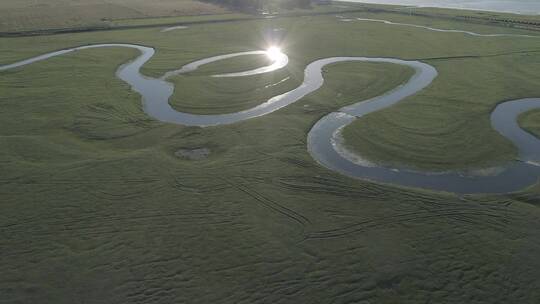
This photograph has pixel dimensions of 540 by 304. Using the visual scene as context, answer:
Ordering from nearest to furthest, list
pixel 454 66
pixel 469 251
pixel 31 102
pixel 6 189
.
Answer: pixel 469 251 → pixel 6 189 → pixel 31 102 → pixel 454 66

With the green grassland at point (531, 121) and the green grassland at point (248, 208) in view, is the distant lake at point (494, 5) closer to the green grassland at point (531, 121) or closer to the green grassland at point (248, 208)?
the green grassland at point (248, 208)

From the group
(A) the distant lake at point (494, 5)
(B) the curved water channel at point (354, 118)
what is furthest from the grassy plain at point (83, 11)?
(A) the distant lake at point (494, 5)

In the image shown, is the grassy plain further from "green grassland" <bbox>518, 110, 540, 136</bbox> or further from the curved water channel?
"green grassland" <bbox>518, 110, 540, 136</bbox>

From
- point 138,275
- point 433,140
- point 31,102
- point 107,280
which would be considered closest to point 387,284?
point 138,275

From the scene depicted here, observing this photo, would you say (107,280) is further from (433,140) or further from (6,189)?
(433,140)

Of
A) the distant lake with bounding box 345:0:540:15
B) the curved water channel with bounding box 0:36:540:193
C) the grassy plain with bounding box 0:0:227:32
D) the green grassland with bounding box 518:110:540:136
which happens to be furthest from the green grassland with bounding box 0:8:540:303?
the distant lake with bounding box 345:0:540:15

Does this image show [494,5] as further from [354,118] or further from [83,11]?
[83,11]
